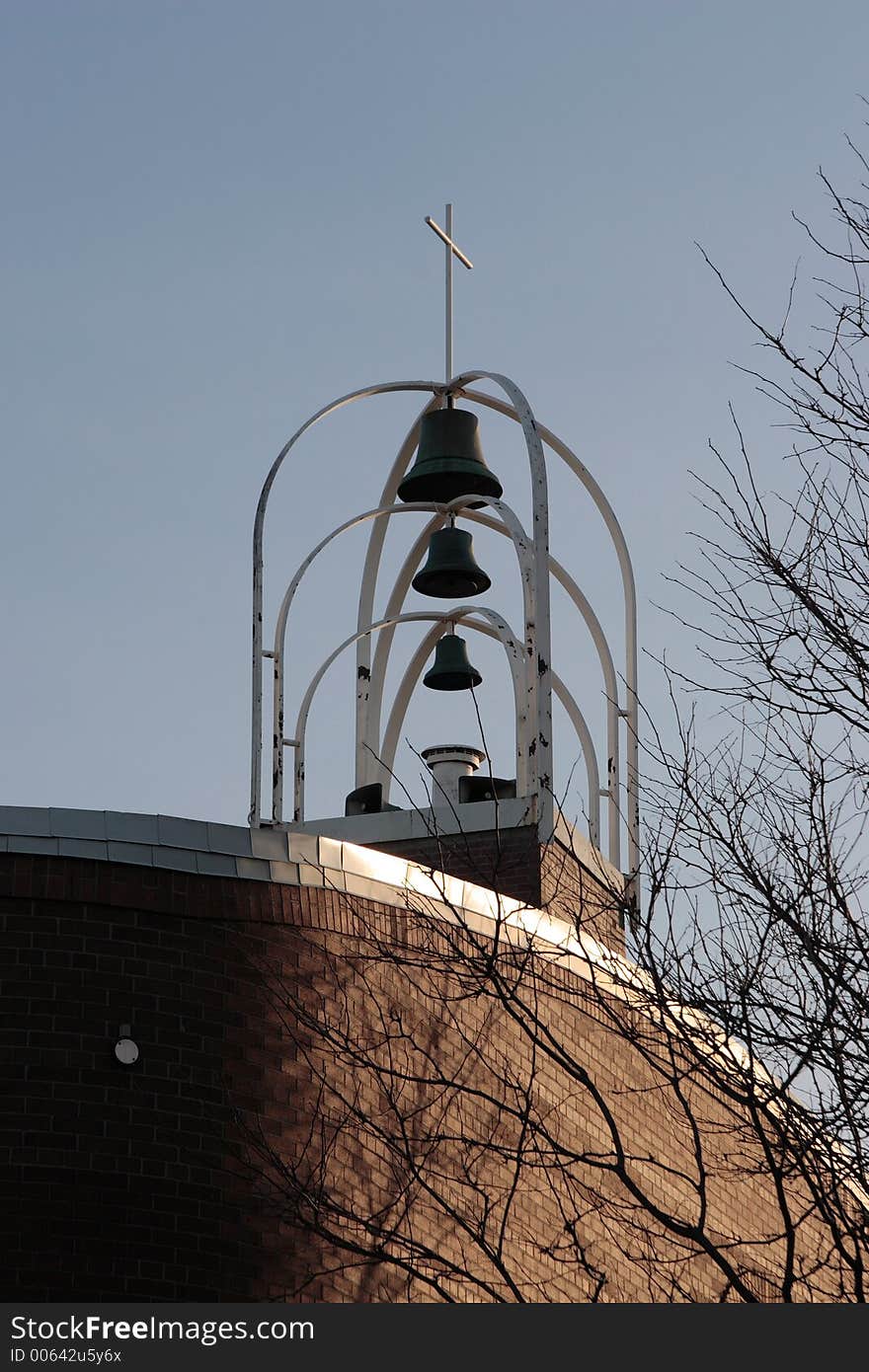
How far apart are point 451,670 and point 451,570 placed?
913mm

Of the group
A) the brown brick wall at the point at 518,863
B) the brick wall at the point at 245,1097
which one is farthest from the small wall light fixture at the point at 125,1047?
the brown brick wall at the point at 518,863

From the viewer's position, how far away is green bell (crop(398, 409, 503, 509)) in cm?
1661

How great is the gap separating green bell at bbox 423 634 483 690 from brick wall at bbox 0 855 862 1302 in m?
4.84

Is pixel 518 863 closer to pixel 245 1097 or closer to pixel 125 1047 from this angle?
pixel 245 1097

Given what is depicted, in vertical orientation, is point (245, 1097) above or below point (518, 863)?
below

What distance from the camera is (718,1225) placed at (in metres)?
15.5

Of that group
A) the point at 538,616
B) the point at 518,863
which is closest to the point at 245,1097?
the point at 518,863

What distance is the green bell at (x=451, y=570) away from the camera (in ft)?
55.2

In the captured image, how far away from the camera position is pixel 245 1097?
446 inches

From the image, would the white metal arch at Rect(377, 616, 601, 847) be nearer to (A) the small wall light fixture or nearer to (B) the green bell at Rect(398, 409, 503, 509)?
(B) the green bell at Rect(398, 409, 503, 509)

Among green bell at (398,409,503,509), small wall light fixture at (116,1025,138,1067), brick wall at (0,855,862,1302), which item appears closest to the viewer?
brick wall at (0,855,862,1302)

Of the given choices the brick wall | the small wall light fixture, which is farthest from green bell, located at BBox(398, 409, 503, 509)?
the small wall light fixture

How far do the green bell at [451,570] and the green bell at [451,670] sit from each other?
1.69ft

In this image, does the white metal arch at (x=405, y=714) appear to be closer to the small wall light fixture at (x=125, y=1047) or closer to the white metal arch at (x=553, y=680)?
the white metal arch at (x=553, y=680)
